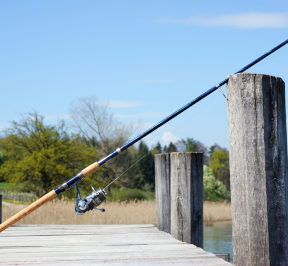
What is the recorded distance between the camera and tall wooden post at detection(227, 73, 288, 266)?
2.36m

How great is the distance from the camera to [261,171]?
2359 mm

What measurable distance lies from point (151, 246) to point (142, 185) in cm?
3263

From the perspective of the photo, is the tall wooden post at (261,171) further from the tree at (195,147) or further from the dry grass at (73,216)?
the tree at (195,147)

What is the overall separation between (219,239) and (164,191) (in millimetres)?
8591

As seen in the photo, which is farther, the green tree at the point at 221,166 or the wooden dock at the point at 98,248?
the green tree at the point at 221,166

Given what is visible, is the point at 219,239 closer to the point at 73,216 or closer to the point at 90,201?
the point at 73,216

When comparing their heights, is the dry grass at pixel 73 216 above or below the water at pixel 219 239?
above

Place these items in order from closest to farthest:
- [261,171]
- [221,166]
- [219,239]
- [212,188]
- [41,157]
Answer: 1. [261,171]
2. [219,239]
3. [41,157]
4. [212,188]
5. [221,166]

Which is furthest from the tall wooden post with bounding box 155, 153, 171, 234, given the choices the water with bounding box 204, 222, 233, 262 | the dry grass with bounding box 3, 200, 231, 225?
the water with bounding box 204, 222, 233, 262

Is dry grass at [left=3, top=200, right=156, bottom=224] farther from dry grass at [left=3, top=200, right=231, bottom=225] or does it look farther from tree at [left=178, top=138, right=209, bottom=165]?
tree at [left=178, top=138, right=209, bottom=165]

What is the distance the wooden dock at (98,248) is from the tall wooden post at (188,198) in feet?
0.70

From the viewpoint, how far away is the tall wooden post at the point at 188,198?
4.30 m

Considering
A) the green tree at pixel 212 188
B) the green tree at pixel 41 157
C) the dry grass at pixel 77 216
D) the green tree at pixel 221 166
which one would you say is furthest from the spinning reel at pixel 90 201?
the green tree at pixel 221 166

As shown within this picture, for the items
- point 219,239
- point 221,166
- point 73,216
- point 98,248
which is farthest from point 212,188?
point 98,248
